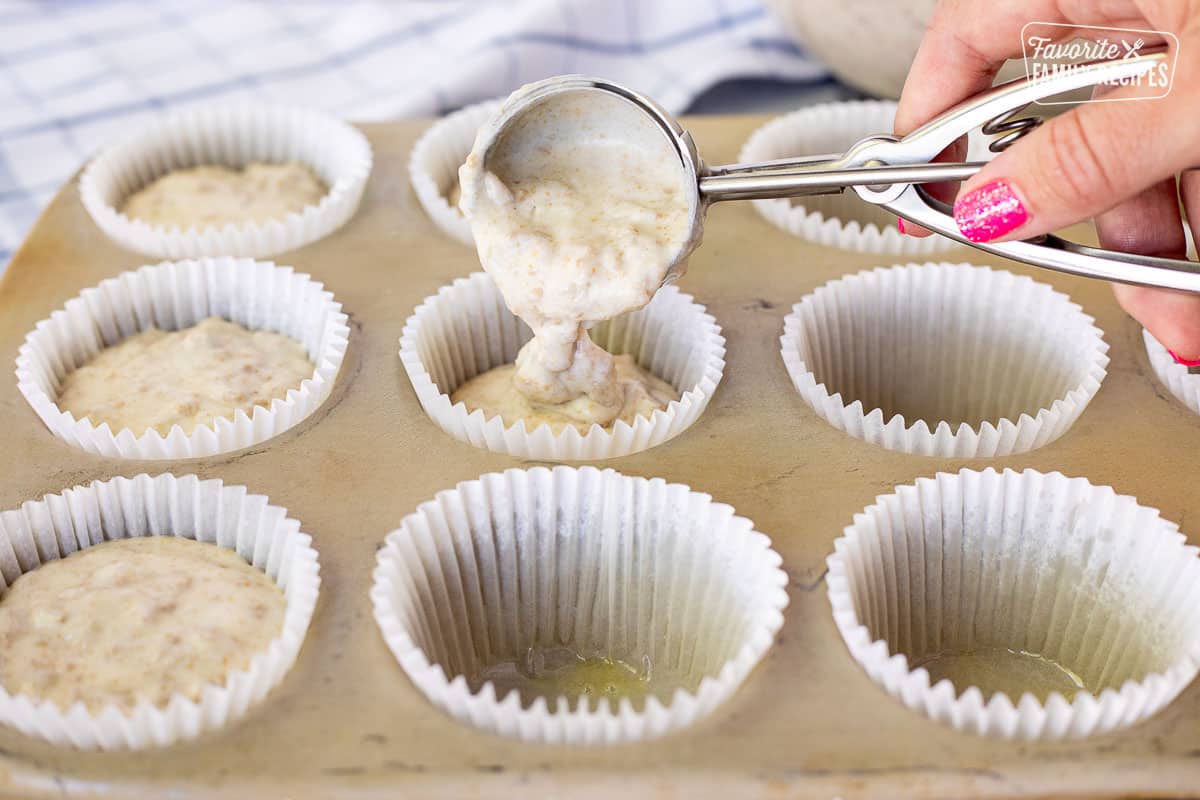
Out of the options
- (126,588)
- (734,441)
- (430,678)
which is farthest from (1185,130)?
(126,588)

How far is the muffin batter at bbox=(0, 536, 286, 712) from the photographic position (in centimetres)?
138

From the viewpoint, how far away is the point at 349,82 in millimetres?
3117

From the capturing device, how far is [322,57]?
321 centimetres

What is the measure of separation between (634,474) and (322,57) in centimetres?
202

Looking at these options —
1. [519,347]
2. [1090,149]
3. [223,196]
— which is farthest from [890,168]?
[223,196]

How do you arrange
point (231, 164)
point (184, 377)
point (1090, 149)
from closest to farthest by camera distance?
point (1090, 149)
point (184, 377)
point (231, 164)

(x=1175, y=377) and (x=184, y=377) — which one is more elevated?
(x=1175, y=377)

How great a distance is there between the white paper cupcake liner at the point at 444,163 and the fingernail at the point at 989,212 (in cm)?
93

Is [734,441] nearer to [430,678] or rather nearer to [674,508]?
[674,508]

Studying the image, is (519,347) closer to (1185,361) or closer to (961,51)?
(961,51)

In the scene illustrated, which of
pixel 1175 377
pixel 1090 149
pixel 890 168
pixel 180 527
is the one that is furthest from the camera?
pixel 1175 377

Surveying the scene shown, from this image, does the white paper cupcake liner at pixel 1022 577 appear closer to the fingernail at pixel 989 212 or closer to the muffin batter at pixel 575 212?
the fingernail at pixel 989 212

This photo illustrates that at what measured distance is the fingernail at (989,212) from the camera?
1.37m

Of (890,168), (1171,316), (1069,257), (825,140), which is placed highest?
(890,168)
